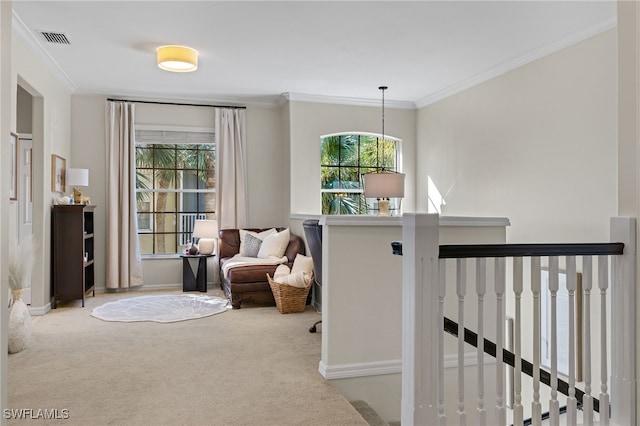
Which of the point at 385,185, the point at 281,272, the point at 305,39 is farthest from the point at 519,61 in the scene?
the point at 281,272

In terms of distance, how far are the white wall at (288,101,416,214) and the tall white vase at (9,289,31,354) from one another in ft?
11.0

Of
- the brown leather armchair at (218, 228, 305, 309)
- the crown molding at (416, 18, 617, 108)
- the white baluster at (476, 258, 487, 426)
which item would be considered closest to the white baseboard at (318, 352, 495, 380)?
the white baluster at (476, 258, 487, 426)

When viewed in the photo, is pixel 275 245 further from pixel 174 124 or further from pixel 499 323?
pixel 499 323

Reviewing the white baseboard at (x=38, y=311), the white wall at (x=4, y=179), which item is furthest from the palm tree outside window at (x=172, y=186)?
the white wall at (x=4, y=179)

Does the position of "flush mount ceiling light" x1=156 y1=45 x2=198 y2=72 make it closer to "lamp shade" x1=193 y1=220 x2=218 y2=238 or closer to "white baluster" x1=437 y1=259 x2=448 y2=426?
"lamp shade" x1=193 y1=220 x2=218 y2=238

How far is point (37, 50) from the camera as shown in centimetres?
438

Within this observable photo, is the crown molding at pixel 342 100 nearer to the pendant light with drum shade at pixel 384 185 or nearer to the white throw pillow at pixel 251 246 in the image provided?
the pendant light with drum shade at pixel 384 185

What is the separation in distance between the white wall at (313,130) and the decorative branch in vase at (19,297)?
3.22 metres

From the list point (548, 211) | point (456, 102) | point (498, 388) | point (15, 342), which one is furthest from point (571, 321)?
point (456, 102)

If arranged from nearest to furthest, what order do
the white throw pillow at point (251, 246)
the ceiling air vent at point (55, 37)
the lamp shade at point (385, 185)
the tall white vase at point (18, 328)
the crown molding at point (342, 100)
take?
the tall white vase at point (18, 328) → the ceiling air vent at point (55, 37) → the lamp shade at point (385, 185) → the white throw pillow at point (251, 246) → the crown molding at point (342, 100)

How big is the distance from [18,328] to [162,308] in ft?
5.48

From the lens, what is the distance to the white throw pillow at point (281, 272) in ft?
16.4

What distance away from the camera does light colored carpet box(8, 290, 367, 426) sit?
2.49m

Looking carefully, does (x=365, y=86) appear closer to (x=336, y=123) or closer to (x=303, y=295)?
(x=336, y=123)
